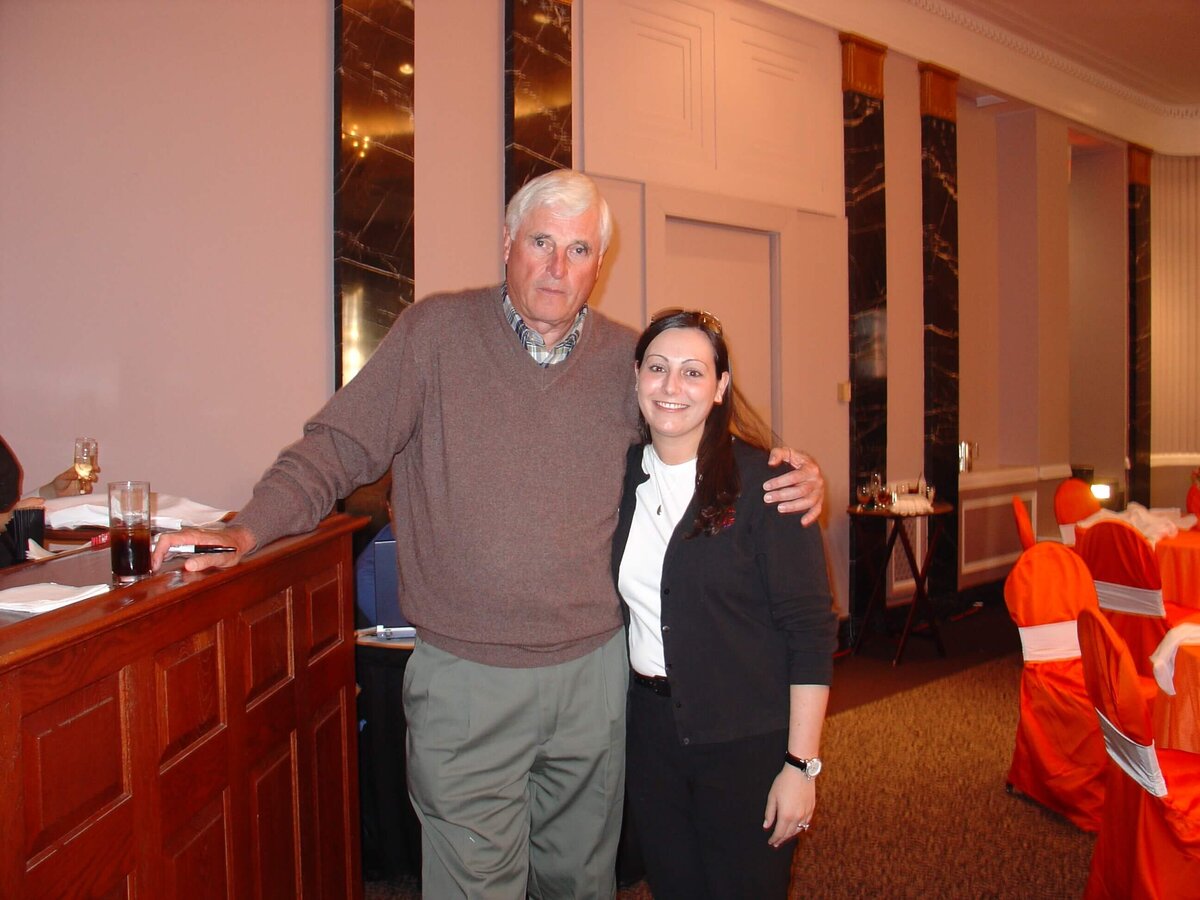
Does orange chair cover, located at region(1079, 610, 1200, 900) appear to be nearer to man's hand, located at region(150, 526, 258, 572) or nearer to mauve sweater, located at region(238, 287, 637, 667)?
mauve sweater, located at region(238, 287, 637, 667)

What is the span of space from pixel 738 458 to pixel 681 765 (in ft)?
1.88

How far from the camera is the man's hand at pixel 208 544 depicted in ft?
4.99

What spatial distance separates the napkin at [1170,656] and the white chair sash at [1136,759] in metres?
0.15

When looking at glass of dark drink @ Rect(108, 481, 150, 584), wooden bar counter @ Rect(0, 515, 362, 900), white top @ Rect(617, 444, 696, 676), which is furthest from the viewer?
white top @ Rect(617, 444, 696, 676)

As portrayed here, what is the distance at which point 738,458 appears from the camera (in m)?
1.73

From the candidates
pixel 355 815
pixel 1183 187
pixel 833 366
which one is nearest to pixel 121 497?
pixel 355 815

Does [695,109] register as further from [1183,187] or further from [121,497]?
[1183,187]

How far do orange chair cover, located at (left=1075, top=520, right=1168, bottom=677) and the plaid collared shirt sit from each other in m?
2.35

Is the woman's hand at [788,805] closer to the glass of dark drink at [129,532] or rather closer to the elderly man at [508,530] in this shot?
the elderly man at [508,530]

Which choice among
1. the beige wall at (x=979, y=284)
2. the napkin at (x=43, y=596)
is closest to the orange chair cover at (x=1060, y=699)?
the napkin at (x=43, y=596)

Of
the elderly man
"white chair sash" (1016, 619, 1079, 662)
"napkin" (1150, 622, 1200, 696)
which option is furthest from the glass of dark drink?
"white chair sash" (1016, 619, 1079, 662)

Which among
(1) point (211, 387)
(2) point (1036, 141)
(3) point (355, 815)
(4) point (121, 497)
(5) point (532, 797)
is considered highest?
(2) point (1036, 141)

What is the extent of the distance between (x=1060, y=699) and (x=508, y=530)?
7.47 ft

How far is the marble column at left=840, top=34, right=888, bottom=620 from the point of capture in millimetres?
5707
